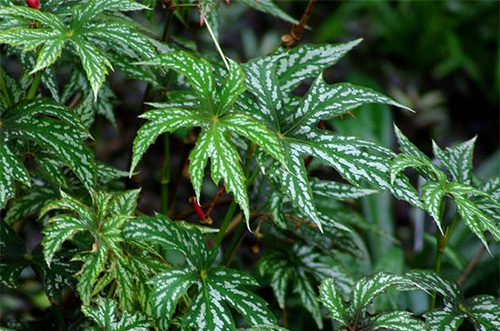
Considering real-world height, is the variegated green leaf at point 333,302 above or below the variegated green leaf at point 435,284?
below

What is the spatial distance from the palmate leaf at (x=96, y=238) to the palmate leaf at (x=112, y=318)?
0.02 meters

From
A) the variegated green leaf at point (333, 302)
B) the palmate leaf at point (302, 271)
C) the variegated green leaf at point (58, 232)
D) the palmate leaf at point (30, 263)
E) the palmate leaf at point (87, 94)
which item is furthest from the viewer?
the palmate leaf at point (302, 271)

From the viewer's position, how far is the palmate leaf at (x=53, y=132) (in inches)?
49.6

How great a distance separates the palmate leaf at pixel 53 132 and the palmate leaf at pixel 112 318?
0.22 meters

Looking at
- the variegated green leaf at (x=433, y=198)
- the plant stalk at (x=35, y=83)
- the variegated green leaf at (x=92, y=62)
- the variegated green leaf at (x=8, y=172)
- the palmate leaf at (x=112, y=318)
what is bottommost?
the palmate leaf at (x=112, y=318)

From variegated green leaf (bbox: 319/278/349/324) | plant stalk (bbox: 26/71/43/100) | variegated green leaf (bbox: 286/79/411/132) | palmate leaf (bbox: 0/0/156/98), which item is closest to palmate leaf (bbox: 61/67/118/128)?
plant stalk (bbox: 26/71/43/100)

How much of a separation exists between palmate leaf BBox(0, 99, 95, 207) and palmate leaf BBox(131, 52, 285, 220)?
0.16 meters

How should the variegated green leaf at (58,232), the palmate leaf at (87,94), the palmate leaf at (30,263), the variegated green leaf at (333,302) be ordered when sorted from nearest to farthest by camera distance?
the variegated green leaf at (58,232), the variegated green leaf at (333,302), the palmate leaf at (30,263), the palmate leaf at (87,94)

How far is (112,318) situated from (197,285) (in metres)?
0.19

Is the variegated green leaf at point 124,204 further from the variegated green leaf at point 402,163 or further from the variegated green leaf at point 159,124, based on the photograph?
the variegated green leaf at point 402,163

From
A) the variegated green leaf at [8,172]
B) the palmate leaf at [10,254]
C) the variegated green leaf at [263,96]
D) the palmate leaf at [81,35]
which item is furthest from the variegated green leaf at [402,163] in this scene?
the palmate leaf at [10,254]

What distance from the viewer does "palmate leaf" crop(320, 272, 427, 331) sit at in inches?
47.9

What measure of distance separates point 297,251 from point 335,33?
2.85 m

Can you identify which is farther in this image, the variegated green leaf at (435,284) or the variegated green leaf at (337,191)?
the variegated green leaf at (337,191)
